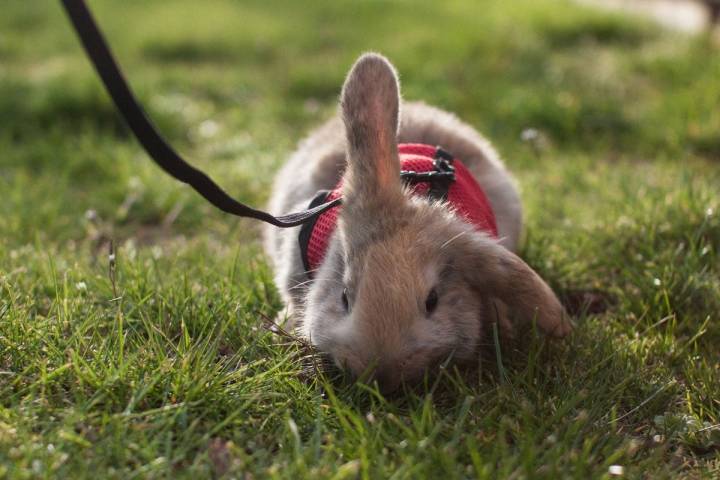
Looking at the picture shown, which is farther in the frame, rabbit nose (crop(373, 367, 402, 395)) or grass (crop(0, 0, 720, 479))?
rabbit nose (crop(373, 367, 402, 395))

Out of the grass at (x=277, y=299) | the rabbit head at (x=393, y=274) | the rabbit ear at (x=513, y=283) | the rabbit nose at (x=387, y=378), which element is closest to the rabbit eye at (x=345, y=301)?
the rabbit head at (x=393, y=274)

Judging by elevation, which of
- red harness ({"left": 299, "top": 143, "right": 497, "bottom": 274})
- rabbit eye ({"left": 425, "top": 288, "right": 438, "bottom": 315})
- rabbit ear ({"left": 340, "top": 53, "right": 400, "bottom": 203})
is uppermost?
rabbit ear ({"left": 340, "top": 53, "right": 400, "bottom": 203})

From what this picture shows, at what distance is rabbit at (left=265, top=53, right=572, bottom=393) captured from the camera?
2301mm

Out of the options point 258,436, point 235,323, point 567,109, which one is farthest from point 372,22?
point 258,436

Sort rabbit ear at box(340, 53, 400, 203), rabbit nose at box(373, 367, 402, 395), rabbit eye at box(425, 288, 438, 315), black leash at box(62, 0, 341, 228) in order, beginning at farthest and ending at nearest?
rabbit ear at box(340, 53, 400, 203) < rabbit eye at box(425, 288, 438, 315) < rabbit nose at box(373, 367, 402, 395) < black leash at box(62, 0, 341, 228)

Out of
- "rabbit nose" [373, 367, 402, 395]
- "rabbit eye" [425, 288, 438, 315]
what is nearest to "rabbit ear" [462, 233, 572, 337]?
"rabbit eye" [425, 288, 438, 315]

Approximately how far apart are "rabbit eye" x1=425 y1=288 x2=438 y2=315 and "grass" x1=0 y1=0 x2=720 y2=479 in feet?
0.70

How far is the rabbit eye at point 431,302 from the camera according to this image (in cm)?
247

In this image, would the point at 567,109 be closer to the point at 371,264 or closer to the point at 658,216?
the point at 658,216

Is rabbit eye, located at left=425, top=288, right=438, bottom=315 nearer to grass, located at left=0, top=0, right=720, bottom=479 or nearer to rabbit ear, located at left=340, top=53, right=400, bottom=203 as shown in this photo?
grass, located at left=0, top=0, right=720, bottom=479

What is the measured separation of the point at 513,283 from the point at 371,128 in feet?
2.22

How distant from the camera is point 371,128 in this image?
2594mm

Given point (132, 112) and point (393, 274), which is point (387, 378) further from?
point (132, 112)

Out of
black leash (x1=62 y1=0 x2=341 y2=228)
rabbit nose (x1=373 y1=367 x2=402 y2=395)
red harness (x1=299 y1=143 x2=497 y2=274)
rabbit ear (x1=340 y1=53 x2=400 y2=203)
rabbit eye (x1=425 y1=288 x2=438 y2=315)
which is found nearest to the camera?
black leash (x1=62 y1=0 x2=341 y2=228)
